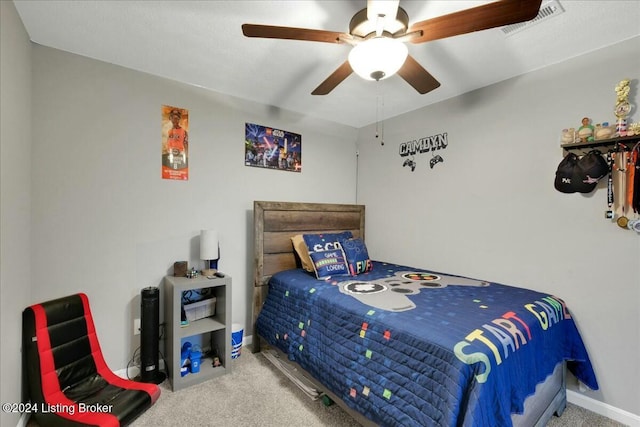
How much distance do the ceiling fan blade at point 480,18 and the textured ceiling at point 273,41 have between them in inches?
11.4

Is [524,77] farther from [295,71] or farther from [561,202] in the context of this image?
[295,71]

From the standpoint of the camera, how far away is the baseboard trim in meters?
1.79

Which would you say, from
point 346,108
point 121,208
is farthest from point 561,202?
point 121,208

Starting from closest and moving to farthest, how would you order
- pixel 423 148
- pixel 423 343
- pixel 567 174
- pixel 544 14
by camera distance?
pixel 423 343
pixel 544 14
pixel 567 174
pixel 423 148

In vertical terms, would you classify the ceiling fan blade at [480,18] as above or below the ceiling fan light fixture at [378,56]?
above

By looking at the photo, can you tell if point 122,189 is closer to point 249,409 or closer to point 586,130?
point 249,409

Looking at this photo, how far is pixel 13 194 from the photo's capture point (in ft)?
5.16

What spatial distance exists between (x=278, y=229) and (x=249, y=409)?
1504 mm

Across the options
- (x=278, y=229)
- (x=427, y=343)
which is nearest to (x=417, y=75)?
(x=427, y=343)

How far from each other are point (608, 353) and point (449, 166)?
5.86 feet

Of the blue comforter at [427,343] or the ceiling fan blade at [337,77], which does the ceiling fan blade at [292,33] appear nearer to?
the ceiling fan blade at [337,77]

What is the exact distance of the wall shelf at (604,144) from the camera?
180cm

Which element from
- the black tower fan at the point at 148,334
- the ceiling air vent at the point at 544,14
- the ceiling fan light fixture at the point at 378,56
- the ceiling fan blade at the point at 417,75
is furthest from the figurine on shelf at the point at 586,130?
the black tower fan at the point at 148,334

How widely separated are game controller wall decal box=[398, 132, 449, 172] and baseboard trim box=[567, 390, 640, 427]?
211 centimetres
